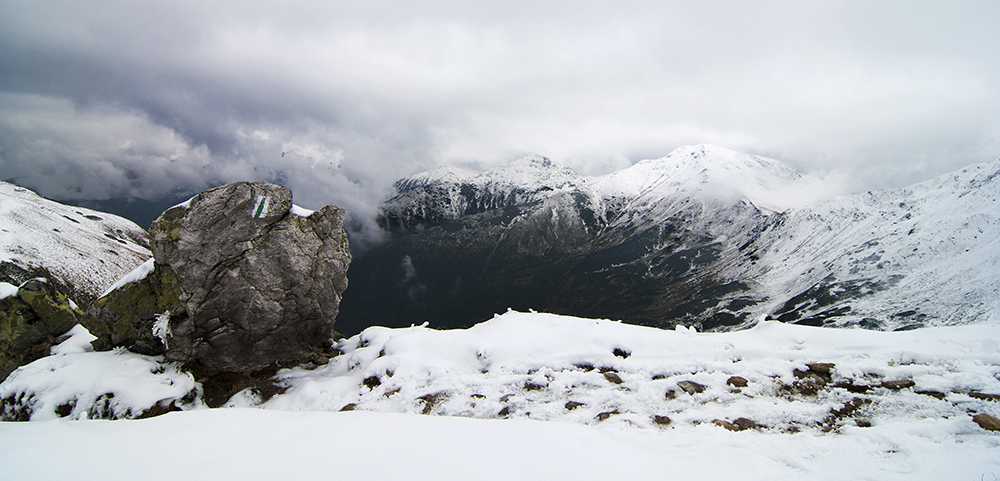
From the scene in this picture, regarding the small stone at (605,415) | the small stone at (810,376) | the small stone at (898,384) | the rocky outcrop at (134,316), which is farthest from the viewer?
the rocky outcrop at (134,316)

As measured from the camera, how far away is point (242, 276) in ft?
71.3

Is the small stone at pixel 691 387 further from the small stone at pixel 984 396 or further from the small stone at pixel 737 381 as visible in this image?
the small stone at pixel 984 396

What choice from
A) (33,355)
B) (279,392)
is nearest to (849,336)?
(279,392)

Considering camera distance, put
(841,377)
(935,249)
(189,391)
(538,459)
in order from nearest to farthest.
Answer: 1. (538,459)
2. (841,377)
3. (189,391)
4. (935,249)

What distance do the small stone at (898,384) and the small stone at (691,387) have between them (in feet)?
18.6

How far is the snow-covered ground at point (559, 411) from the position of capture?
707 cm

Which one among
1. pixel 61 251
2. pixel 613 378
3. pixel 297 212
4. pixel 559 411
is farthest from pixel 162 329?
pixel 61 251

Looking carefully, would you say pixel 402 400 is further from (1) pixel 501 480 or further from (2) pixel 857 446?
(2) pixel 857 446

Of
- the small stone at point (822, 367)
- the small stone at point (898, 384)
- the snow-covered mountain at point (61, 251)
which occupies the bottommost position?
the snow-covered mountain at point (61, 251)

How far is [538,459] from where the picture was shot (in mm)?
7336

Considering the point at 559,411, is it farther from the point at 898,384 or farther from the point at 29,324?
the point at 29,324

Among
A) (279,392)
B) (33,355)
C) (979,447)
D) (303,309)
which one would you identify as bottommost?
(279,392)

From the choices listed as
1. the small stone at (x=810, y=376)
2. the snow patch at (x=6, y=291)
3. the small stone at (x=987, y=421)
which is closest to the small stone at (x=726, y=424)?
the small stone at (x=810, y=376)

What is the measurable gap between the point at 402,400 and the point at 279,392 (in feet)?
30.0
